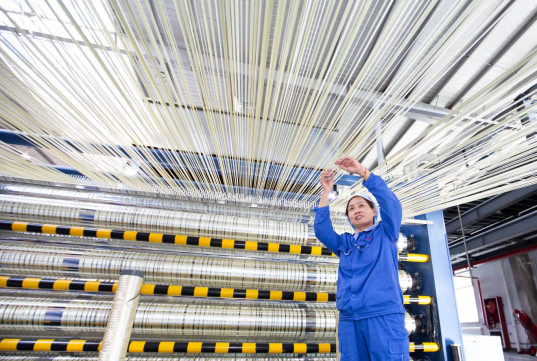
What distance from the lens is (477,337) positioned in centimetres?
296

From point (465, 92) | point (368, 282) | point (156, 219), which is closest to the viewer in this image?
point (368, 282)

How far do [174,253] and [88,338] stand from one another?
0.98 m

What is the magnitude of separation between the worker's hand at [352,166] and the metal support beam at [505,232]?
31.8 ft

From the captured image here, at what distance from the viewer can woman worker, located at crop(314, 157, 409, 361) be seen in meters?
1.64

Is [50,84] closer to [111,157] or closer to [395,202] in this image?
[111,157]

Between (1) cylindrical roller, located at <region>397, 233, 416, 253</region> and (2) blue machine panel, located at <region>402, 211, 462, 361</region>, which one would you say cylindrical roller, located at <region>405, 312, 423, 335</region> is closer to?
(2) blue machine panel, located at <region>402, 211, 462, 361</region>

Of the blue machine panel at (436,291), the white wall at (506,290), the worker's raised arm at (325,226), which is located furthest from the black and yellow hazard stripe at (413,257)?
the white wall at (506,290)

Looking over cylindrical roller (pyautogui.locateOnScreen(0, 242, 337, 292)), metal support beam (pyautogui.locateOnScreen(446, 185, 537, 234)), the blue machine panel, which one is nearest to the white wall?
metal support beam (pyautogui.locateOnScreen(446, 185, 537, 234))

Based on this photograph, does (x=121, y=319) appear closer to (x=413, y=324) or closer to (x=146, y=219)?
(x=146, y=219)

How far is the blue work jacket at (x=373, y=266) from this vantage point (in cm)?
171

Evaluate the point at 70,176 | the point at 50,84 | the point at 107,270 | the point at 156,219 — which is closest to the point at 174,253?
the point at 156,219

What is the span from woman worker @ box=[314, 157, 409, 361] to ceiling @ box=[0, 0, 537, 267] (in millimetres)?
366

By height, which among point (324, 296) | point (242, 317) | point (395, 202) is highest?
point (395, 202)

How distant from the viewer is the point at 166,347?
7.74ft
